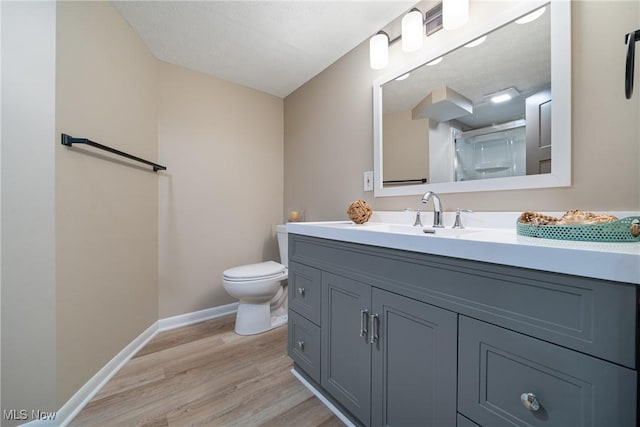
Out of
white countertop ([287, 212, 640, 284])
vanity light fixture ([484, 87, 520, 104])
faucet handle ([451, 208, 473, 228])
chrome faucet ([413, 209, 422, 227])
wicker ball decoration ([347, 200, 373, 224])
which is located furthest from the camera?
wicker ball decoration ([347, 200, 373, 224])

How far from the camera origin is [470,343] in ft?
2.23

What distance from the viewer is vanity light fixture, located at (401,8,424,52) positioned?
4.36 ft

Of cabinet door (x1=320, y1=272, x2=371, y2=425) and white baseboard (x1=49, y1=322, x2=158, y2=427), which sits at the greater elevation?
cabinet door (x1=320, y1=272, x2=371, y2=425)

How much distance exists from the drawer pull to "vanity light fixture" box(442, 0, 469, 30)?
4.71 ft

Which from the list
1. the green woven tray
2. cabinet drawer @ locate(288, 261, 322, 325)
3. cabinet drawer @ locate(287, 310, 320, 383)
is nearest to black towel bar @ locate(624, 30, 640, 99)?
the green woven tray

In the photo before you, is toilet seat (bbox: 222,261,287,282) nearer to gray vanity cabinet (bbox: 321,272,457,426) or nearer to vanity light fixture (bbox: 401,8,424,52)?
gray vanity cabinet (bbox: 321,272,457,426)

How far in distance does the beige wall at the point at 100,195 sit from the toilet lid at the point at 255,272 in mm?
604

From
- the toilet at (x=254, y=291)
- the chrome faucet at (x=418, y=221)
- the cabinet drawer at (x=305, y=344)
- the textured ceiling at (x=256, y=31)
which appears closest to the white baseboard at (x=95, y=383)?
the toilet at (x=254, y=291)

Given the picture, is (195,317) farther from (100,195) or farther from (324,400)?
(324,400)

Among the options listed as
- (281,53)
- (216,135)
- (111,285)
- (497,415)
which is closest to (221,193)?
(216,135)

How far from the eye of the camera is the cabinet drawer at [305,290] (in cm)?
122

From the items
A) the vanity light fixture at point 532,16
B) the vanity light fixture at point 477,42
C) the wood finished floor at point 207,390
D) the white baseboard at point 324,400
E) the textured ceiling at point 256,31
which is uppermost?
the textured ceiling at point 256,31

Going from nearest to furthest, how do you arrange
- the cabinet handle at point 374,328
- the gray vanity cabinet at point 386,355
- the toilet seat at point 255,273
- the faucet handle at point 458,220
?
1. the gray vanity cabinet at point 386,355
2. the cabinet handle at point 374,328
3. the faucet handle at point 458,220
4. the toilet seat at point 255,273

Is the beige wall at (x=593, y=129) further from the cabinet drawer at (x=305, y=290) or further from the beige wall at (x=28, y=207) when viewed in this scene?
the beige wall at (x=28, y=207)
